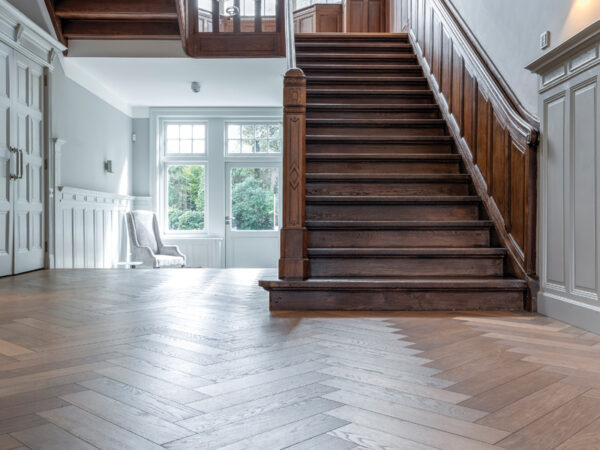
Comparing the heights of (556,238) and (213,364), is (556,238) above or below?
above

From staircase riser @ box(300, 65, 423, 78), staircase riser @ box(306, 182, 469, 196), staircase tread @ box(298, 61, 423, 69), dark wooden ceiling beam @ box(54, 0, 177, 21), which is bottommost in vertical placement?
staircase riser @ box(306, 182, 469, 196)

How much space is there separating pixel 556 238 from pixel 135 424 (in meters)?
2.11

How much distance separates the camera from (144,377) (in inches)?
63.0

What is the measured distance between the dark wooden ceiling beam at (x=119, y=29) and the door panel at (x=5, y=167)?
3.30 ft

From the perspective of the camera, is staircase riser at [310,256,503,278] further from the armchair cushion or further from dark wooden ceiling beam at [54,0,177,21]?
the armchair cushion

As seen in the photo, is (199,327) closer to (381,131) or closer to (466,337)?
(466,337)

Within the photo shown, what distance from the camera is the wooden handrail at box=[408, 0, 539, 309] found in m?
2.80

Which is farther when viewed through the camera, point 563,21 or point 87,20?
point 87,20

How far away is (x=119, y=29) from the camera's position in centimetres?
554

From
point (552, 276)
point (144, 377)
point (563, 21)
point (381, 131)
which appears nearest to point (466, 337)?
point (552, 276)

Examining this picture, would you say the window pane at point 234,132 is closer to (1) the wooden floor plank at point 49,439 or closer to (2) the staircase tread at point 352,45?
(2) the staircase tread at point 352,45

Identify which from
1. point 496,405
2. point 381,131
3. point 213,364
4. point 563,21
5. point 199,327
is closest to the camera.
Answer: point 496,405

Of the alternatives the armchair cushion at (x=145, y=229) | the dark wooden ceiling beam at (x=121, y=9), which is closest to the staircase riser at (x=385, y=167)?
the dark wooden ceiling beam at (x=121, y=9)

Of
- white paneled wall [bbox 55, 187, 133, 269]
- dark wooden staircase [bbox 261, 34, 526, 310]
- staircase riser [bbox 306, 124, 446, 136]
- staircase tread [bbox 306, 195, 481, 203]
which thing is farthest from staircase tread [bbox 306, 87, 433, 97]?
white paneled wall [bbox 55, 187, 133, 269]
